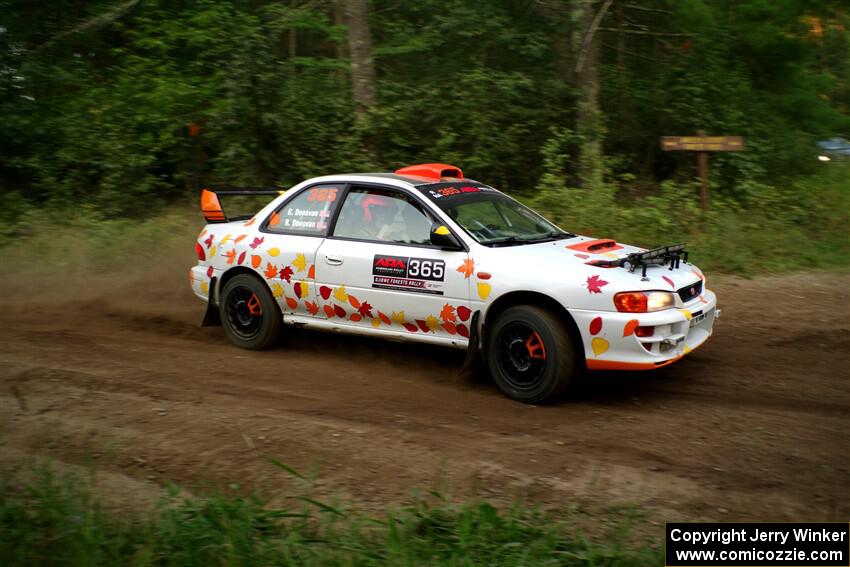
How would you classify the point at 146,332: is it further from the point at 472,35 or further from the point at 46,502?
the point at 472,35

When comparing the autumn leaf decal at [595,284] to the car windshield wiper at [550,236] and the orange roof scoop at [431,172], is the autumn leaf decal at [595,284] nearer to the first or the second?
the car windshield wiper at [550,236]

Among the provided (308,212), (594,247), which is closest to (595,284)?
(594,247)

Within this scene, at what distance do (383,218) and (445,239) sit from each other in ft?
2.63

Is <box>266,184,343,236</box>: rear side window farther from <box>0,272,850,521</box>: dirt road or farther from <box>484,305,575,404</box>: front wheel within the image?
<box>484,305,575,404</box>: front wheel

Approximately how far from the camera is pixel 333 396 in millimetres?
6781

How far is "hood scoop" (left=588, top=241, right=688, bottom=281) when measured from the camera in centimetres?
650

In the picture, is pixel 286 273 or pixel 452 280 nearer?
pixel 452 280

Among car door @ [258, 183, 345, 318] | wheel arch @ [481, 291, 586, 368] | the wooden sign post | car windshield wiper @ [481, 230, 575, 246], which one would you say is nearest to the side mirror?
car windshield wiper @ [481, 230, 575, 246]

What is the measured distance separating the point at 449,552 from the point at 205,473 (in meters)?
1.84

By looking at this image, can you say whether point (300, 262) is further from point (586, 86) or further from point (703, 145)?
point (586, 86)

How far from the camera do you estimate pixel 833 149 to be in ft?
49.3

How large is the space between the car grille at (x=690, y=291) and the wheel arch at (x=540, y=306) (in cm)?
88

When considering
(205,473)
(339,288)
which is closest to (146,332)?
(339,288)

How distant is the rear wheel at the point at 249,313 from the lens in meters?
8.02
